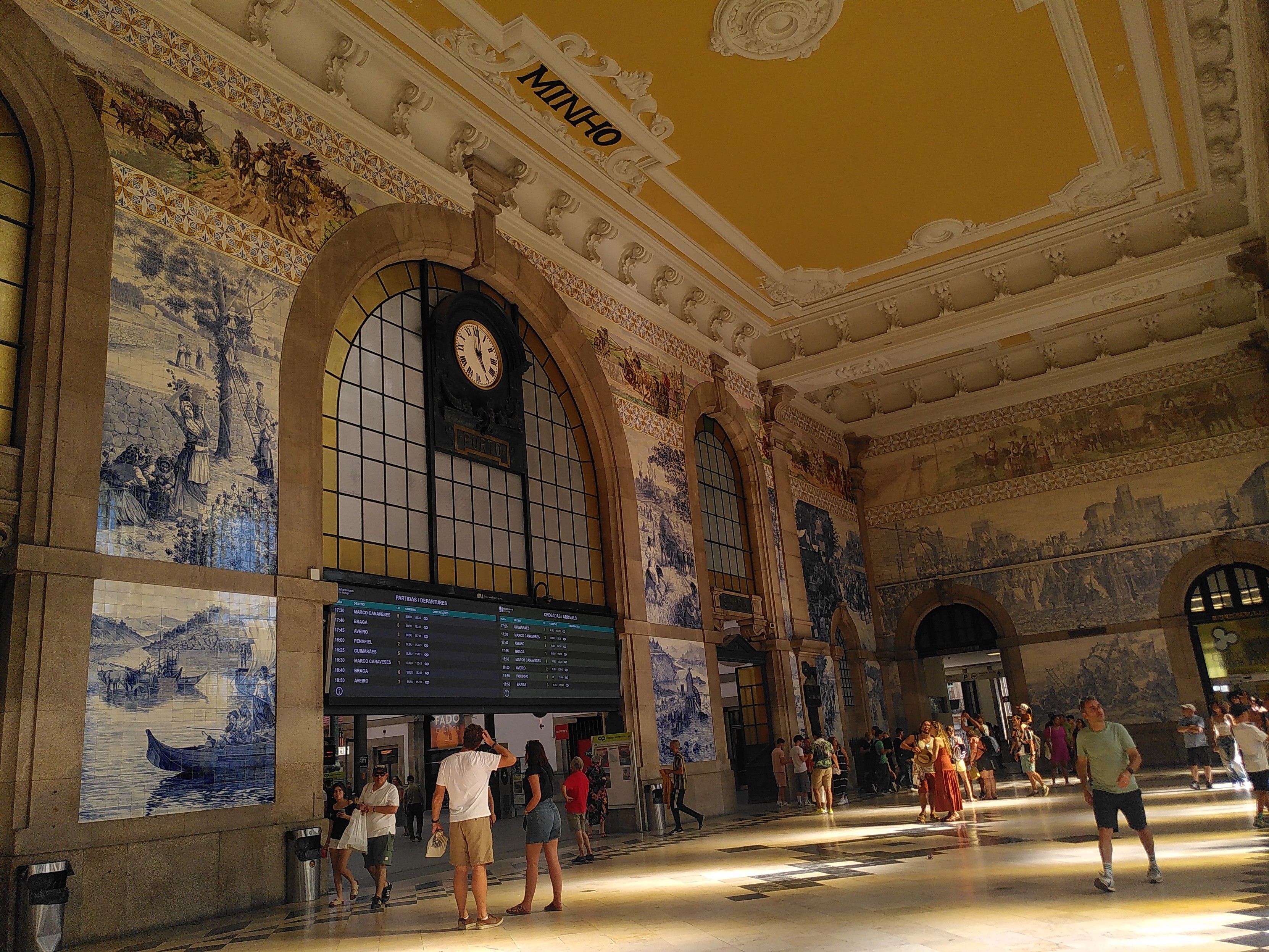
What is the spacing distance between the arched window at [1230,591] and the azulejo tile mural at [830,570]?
306 inches

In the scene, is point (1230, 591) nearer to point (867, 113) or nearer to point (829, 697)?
point (829, 697)

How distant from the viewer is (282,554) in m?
9.84

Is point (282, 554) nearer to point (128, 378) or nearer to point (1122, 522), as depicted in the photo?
point (128, 378)

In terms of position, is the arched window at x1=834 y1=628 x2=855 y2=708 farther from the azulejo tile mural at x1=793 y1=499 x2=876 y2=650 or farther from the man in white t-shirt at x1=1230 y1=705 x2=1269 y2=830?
the man in white t-shirt at x1=1230 y1=705 x2=1269 y2=830

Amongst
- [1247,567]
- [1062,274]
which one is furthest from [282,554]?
[1247,567]

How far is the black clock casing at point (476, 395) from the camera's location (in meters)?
12.9

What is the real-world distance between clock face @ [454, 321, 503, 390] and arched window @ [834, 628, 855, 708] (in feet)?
42.9

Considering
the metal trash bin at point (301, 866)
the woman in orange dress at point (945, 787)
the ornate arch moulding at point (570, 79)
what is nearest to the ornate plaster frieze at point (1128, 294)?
the ornate arch moulding at point (570, 79)

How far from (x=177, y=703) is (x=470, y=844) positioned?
3.29m

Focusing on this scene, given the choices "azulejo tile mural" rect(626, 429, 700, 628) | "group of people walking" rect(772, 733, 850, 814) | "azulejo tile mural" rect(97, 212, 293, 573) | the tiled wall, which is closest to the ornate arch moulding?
"azulejo tile mural" rect(97, 212, 293, 573)

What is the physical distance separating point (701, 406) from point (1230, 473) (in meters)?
13.2

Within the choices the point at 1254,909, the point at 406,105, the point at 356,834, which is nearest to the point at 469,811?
the point at 356,834

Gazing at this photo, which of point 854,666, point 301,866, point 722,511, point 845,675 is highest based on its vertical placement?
point 722,511

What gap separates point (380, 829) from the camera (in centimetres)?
873
